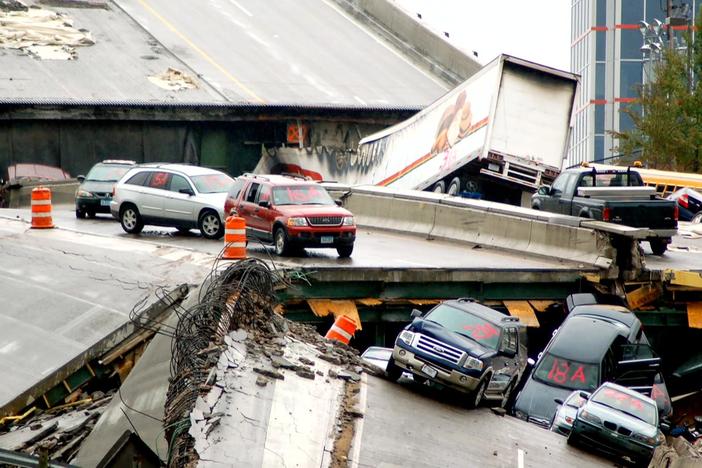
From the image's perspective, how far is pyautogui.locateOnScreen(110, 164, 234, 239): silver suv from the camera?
2922 cm

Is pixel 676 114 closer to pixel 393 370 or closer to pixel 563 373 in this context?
pixel 563 373

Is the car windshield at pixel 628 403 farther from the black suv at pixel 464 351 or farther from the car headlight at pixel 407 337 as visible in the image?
the car headlight at pixel 407 337

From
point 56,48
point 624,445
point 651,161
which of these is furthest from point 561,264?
point 56,48

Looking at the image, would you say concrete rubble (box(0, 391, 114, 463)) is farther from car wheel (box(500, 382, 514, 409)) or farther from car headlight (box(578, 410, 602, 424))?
car headlight (box(578, 410, 602, 424))

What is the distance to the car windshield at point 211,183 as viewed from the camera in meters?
29.7

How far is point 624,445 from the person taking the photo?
57.0ft

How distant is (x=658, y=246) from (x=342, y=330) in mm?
9308

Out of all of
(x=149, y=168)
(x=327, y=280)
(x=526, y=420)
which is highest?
(x=149, y=168)

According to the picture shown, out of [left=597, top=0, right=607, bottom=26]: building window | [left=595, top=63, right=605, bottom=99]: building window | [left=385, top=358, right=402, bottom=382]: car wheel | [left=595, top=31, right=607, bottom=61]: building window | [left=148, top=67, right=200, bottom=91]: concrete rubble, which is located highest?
[left=597, top=0, right=607, bottom=26]: building window

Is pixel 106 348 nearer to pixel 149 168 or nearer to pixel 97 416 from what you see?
pixel 97 416

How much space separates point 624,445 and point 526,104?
18292mm

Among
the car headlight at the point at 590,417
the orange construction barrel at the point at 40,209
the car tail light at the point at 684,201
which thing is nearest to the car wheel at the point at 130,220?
the orange construction barrel at the point at 40,209

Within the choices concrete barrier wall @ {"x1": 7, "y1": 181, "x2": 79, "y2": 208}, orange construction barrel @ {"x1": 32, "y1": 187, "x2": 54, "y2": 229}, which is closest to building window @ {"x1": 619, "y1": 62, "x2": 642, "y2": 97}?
concrete barrier wall @ {"x1": 7, "y1": 181, "x2": 79, "y2": 208}

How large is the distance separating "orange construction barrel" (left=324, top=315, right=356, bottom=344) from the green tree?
26978mm
